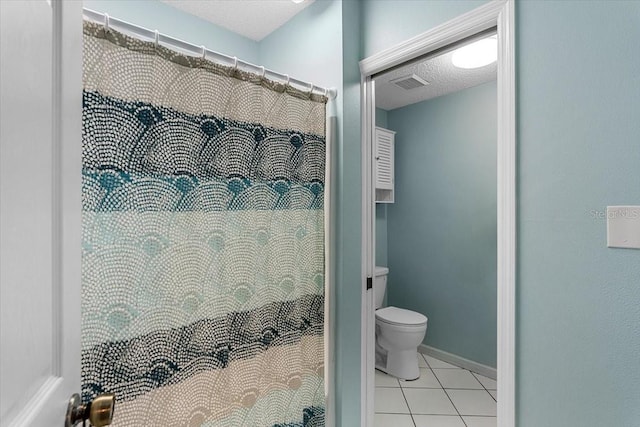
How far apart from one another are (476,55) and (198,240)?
2.13 meters

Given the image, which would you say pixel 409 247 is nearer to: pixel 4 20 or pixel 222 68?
pixel 222 68

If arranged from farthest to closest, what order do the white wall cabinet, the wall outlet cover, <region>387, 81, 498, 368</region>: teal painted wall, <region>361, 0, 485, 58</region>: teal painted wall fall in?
1. the white wall cabinet
2. <region>387, 81, 498, 368</region>: teal painted wall
3. <region>361, 0, 485, 58</region>: teal painted wall
4. the wall outlet cover

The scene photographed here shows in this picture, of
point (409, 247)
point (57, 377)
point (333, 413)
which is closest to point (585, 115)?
point (57, 377)

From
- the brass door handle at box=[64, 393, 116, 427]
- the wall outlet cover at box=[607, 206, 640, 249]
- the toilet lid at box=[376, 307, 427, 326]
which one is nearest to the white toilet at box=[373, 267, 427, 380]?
the toilet lid at box=[376, 307, 427, 326]

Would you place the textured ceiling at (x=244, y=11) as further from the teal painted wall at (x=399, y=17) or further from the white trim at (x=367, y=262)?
the white trim at (x=367, y=262)

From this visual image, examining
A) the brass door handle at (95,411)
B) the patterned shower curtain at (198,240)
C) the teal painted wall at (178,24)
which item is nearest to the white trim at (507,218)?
the patterned shower curtain at (198,240)

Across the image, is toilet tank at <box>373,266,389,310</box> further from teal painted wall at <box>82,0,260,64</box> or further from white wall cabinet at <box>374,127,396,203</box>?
teal painted wall at <box>82,0,260,64</box>

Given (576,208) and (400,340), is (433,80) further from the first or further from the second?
(400,340)

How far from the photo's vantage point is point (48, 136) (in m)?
0.52

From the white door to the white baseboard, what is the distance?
9.35ft

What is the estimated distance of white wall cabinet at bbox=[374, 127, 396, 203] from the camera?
2.98 m

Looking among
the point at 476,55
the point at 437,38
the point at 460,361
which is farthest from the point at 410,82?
the point at 460,361

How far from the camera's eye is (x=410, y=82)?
2.64 metres

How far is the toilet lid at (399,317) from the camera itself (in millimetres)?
2478
